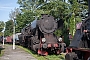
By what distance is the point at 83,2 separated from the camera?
2980cm

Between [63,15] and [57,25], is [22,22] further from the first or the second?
[57,25]

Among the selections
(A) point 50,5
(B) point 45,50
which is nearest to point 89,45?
(B) point 45,50

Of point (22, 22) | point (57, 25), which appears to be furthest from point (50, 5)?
point (22, 22)

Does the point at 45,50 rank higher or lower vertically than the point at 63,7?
lower

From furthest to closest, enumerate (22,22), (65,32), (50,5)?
1. (22,22)
2. (50,5)
3. (65,32)

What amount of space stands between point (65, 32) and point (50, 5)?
6834 millimetres

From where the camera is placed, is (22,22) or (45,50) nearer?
(45,50)

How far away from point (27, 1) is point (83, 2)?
26340 millimetres

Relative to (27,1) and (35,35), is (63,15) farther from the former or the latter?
(27,1)

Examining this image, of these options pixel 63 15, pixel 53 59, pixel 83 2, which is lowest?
pixel 53 59

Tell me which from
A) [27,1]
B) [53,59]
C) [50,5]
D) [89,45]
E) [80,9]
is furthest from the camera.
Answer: [27,1]

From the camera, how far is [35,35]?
16844mm

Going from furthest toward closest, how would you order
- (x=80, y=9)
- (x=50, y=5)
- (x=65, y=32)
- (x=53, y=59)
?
1. (x=50, y=5)
2. (x=80, y=9)
3. (x=65, y=32)
4. (x=53, y=59)

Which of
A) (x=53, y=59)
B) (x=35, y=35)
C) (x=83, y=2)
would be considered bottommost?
(x=53, y=59)
